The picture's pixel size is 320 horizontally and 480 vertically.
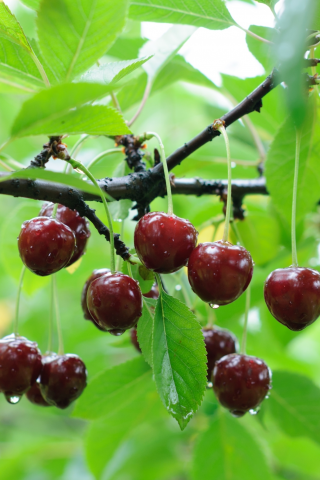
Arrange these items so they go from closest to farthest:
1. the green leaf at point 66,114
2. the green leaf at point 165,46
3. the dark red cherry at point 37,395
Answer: the green leaf at point 66,114 → the dark red cherry at point 37,395 → the green leaf at point 165,46

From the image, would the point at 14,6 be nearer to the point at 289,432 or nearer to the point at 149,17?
the point at 149,17

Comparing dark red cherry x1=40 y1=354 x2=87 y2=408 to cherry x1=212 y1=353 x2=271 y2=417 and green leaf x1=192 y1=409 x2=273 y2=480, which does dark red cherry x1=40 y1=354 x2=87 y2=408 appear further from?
green leaf x1=192 y1=409 x2=273 y2=480

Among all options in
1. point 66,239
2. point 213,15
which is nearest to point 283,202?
point 213,15

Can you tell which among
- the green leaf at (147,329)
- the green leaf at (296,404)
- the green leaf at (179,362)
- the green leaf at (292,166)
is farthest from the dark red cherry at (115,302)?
the green leaf at (296,404)

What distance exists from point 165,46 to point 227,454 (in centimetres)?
186

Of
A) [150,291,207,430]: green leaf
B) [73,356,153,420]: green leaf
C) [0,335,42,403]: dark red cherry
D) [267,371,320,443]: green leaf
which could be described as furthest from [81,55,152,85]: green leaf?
[267,371,320,443]: green leaf

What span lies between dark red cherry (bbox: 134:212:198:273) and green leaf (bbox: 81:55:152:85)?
356 mm

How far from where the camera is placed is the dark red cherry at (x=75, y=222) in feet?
4.74

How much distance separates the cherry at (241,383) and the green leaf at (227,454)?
87 centimetres

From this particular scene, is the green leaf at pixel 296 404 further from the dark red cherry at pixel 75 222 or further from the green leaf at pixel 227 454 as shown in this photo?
the dark red cherry at pixel 75 222

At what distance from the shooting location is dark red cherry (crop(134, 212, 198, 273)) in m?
1.12

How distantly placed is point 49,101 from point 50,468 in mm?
2946

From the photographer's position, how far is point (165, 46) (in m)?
1.84

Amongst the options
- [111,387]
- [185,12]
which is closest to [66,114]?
[185,12]
